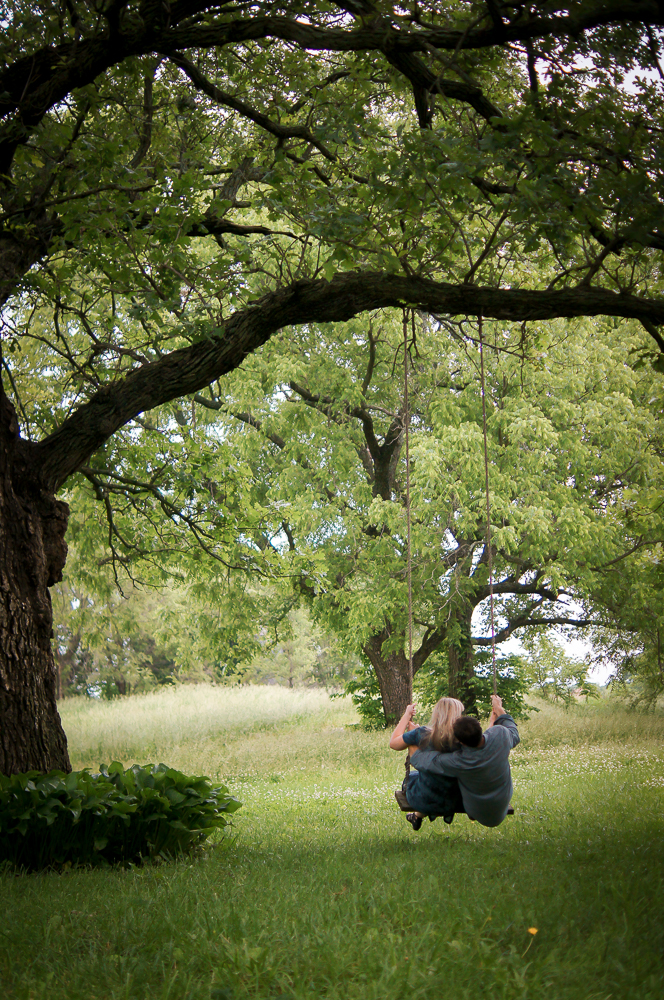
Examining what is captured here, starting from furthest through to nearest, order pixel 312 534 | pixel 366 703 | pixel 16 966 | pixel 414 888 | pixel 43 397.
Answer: pixel 366 703 → pixel 312 534 → pixel 43 397 → pixel 414 888 → pixel 16 966

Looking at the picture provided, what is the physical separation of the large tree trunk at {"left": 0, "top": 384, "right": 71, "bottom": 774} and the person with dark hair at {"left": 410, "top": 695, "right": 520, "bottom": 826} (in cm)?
313

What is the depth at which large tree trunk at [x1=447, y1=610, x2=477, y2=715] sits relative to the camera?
54.3ft

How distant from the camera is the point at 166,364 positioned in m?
7.11

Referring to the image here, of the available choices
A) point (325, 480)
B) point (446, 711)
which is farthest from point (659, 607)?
point (446, 711)

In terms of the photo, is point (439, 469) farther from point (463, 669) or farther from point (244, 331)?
point (244, 331)

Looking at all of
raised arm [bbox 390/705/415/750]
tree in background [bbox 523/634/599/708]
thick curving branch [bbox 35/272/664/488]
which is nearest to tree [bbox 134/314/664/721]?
tree in background [bbox 523/634/599/708]

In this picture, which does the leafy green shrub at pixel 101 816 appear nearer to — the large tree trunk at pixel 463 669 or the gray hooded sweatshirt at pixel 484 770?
the gray hooded sweatshirt at pixel 484 770

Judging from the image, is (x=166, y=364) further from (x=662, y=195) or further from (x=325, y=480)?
(x=325, y=480)

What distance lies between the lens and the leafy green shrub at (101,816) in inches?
233

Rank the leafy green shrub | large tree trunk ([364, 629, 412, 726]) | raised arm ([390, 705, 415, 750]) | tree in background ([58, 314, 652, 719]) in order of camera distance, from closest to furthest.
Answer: the leafy green shrub
raised arm ([390, 705, 415, 750])
tree in background ([58, 314, 652, 719])
large tree trunk ([364, 629, 412, 726])

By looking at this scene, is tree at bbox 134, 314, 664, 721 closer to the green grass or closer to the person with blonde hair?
the green grass

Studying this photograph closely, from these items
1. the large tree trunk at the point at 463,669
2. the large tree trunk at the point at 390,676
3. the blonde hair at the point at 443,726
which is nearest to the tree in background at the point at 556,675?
the large tree trunk at the point at 463,669

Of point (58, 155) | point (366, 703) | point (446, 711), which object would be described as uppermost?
point (58, 155)

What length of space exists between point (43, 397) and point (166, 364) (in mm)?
7017
